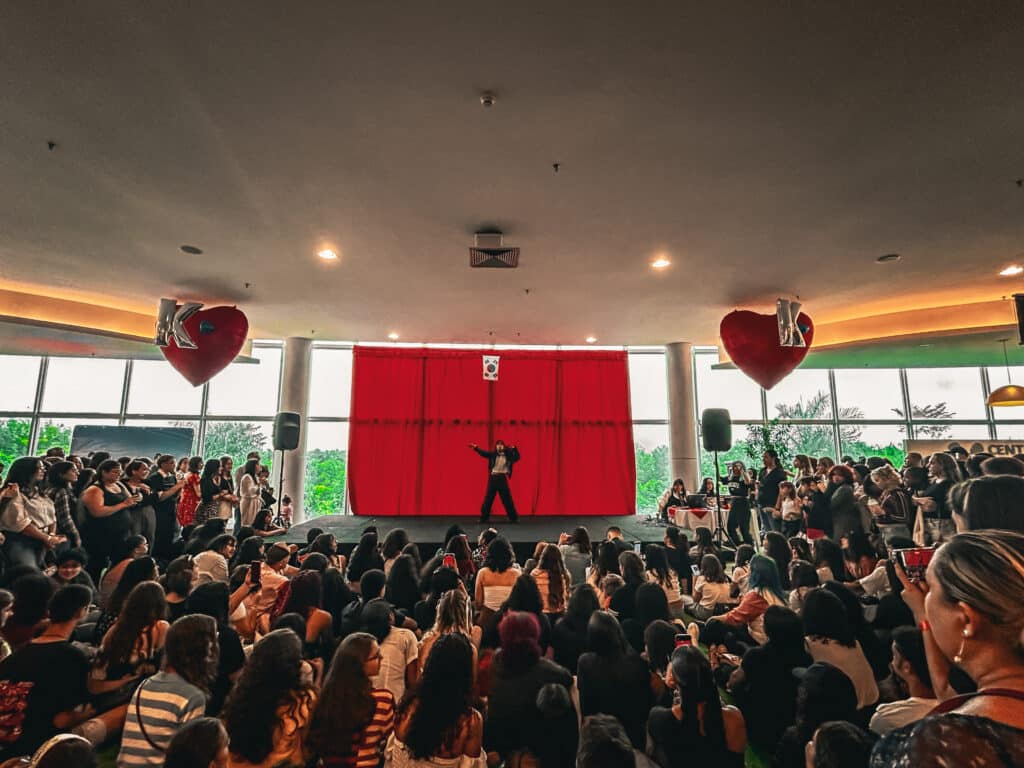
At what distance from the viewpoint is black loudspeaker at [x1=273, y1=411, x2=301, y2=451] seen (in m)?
7.70

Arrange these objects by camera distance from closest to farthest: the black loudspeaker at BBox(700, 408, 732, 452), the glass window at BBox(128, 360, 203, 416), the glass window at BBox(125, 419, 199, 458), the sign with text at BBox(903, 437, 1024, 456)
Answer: the black loudspeaker at BBox(700, 408, 732, 452)
the sign with text at BBox(903, 437, 1024, 456)
the glass window at BBox(125, 419, 199, 458)
the glass window at BBox(128, 360, 203, 416)

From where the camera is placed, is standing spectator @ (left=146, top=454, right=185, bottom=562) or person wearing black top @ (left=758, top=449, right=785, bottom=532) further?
person wearing black top @ (left=758, top=449, right=785, bottom=532)

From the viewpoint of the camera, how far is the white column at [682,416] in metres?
8.96

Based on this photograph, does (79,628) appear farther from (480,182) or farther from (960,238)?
(960,238)

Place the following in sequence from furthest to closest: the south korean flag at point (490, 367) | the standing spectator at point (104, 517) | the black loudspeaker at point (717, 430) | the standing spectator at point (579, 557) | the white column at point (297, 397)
Answer: the south korean flag at point (490, 367), the white column at point (297, 397), the black loudspeaker at point (717, 430), the standing spectator at point (579, 557), the standing spectator at point (104, 517)

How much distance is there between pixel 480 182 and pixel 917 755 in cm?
361

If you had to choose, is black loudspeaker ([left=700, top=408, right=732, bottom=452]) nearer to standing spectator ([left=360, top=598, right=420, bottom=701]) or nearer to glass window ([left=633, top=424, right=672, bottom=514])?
glass window ([left=633, top=424, right=672, bottom=514])

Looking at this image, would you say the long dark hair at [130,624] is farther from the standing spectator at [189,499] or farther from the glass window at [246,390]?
the glass window at [246,390]

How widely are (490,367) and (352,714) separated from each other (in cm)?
752

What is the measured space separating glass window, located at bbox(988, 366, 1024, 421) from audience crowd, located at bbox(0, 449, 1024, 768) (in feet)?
26.2

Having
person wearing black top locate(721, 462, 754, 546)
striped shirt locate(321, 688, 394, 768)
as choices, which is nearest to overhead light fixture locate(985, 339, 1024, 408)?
person wearing black top locate(721, 462, 754, 546)

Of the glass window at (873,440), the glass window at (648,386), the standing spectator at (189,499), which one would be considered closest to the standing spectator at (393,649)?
the standing spectator at (189,499)

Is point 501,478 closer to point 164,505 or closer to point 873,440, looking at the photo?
point 164,505

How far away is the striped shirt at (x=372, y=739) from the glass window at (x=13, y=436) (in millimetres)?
10409
